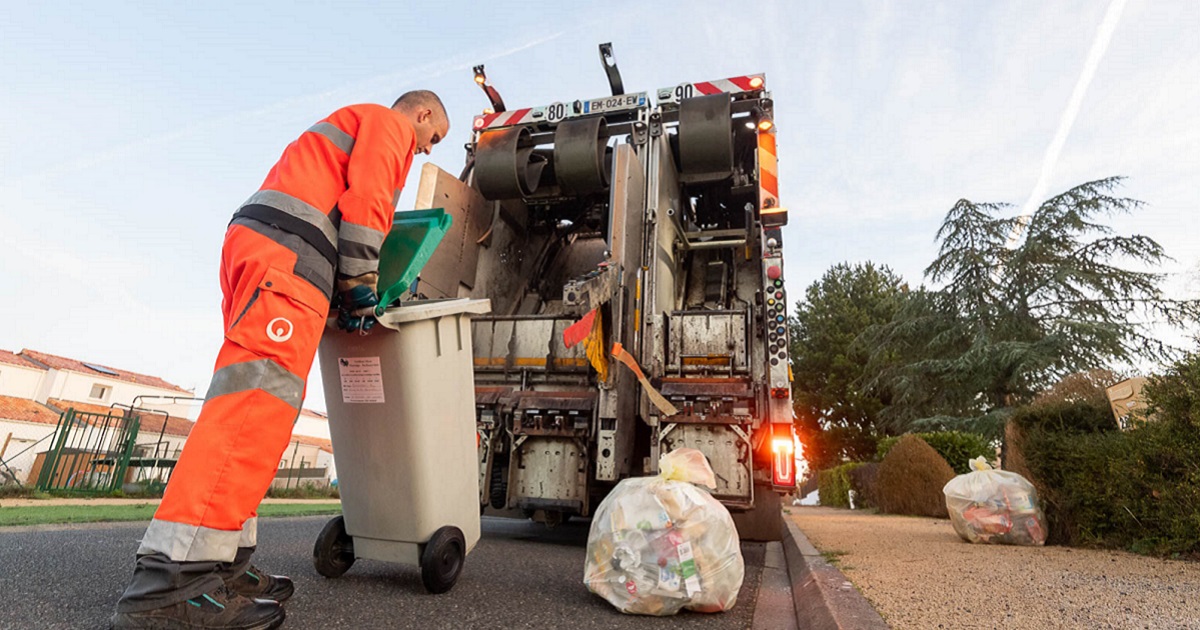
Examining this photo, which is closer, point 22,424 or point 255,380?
point 255,380

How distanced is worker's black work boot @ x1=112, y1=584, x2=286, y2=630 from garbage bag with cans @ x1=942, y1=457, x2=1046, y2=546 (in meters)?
4.25

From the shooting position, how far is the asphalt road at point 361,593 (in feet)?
5.23

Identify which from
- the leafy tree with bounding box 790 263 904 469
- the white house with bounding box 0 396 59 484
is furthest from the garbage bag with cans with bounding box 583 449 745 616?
the white house with bounding box 0 396 59 484

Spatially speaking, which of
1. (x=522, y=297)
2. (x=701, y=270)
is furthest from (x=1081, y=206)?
(x=522, y=297)

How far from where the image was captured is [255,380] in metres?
1.46

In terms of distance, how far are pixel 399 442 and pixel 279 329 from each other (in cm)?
60

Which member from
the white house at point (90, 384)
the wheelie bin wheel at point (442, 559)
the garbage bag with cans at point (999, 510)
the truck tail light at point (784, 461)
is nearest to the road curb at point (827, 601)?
the truck tail light at point (784, 461)

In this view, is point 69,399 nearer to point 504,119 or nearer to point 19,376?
point 19,376

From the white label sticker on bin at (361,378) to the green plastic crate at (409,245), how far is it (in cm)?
24

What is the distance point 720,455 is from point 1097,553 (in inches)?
87.5

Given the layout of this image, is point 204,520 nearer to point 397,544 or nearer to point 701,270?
point 397,544

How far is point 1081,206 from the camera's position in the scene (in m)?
12.4

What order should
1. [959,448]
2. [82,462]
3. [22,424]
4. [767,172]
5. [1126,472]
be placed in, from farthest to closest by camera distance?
[22,424] < [959,448] < [82,462] < [767,172] < [1126,472]

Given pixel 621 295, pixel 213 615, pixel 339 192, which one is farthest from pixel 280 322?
pixel 621 295
